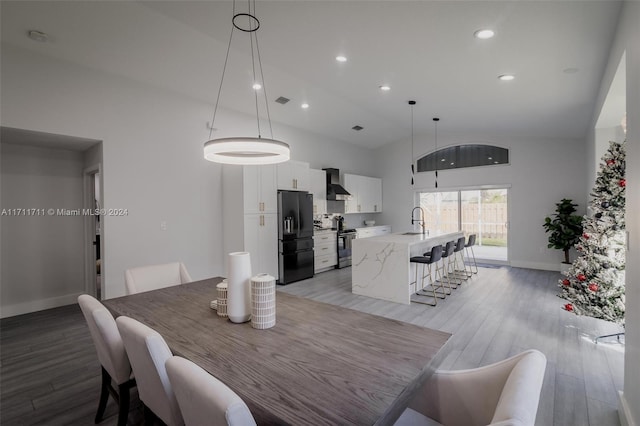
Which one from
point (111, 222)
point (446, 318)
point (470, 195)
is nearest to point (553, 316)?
point (446, 318)

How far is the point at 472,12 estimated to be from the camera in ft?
8.97

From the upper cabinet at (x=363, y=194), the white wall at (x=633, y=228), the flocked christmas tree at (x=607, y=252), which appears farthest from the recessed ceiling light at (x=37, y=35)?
the flocked christmas tree at (x=607, y=252)

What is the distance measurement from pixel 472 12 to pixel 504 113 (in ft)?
10.7

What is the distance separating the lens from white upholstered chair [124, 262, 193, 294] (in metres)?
2.64

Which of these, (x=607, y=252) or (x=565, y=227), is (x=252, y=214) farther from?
(x=565, y=227)

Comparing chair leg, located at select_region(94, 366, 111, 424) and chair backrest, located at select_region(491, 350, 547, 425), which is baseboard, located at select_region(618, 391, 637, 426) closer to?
chair backrest, located at select_region(491, 350, 547, 425)

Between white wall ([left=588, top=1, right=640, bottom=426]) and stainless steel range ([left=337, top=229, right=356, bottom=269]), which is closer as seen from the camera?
white wall ([left=588, top=1, right=640, bottom=426])

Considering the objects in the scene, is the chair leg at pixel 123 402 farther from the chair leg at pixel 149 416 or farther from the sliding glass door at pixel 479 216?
the sliding glass door at pixel 479 216

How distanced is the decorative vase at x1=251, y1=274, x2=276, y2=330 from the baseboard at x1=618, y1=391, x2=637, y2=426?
2147 mm

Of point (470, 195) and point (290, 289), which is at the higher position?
point (470, 195)

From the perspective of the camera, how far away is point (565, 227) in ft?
19.5

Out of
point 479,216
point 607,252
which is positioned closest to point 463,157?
point 479,216

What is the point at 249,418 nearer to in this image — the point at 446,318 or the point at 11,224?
the point at 446,318

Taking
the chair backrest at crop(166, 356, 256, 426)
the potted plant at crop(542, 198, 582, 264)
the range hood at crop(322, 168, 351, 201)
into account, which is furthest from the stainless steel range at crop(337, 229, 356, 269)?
the chair backrest at crop(166, 356, 256, 426)
